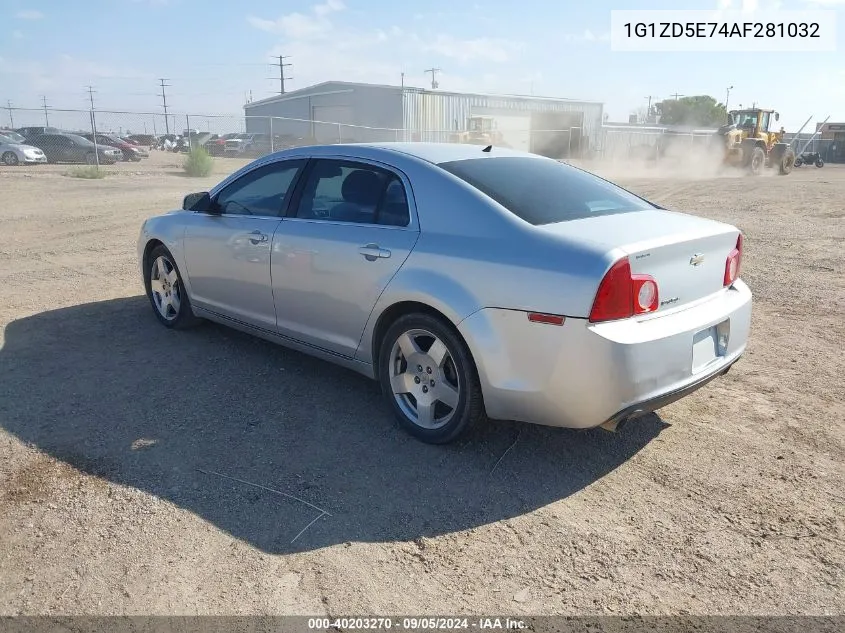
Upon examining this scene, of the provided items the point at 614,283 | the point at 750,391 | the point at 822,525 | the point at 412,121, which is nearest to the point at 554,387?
the point at 614,283

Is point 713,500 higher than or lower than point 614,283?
lower

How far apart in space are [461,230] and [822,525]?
84.4 inches

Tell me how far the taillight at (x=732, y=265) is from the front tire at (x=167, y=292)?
3.92m

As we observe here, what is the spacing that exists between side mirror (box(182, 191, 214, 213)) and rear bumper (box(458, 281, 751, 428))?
8.81ft

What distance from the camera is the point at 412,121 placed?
3578cm

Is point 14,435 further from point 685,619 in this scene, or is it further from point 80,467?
point 685,619

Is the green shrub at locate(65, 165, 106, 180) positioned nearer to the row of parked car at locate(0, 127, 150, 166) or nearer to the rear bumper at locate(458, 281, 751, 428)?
the row of parked car at locate(0, 127, 150, 166)

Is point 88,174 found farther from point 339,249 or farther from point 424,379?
point 424,379

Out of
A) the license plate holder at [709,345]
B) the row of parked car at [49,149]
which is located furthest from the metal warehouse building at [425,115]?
the license plate holder at [709,345]

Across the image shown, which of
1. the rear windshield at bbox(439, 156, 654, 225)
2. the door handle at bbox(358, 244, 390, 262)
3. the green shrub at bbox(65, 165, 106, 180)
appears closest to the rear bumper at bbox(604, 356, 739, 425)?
the rear windshield at bbox(439, 156, 654, 225)

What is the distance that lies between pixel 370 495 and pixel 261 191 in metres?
2.53

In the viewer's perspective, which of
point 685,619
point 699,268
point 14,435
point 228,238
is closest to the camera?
point 685,619

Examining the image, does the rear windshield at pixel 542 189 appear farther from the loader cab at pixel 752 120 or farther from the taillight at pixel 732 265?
the loader cab at pixel 752 120

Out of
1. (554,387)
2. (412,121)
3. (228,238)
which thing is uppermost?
(412,121)
